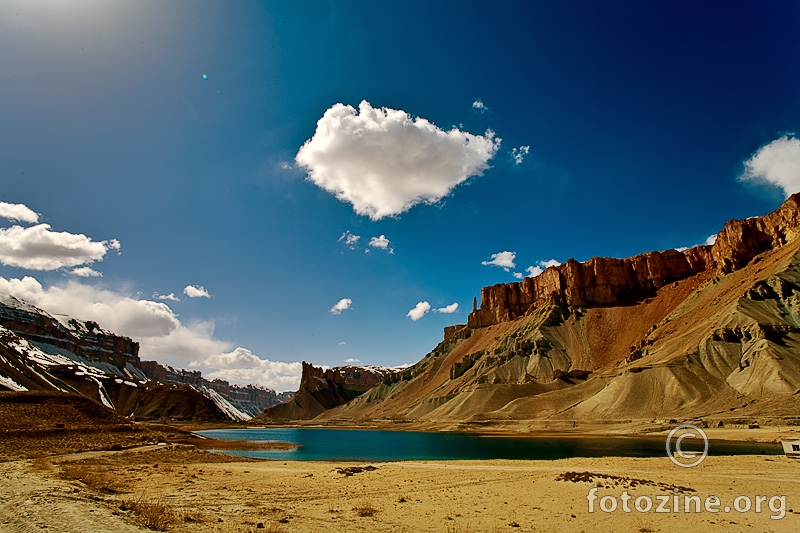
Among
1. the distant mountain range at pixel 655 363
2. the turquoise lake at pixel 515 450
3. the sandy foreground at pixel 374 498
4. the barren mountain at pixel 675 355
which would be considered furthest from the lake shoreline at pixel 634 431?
the sandy foreground at pixel 374 498

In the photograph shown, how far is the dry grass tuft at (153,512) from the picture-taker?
535 inches

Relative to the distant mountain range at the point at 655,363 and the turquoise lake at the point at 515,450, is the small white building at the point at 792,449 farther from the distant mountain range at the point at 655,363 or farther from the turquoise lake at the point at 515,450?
the distant mountain range at the point at 655,363

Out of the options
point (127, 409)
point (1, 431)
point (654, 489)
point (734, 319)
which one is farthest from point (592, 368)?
point (127, 409)

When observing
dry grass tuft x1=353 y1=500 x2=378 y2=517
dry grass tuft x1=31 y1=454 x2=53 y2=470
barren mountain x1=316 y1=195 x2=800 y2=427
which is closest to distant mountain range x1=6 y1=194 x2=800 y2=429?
barren mountain x1=316 y1=195 x2=800 y2=427

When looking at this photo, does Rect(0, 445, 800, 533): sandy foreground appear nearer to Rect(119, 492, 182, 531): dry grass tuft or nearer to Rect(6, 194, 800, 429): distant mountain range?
Rect(119, 492, 182, 531): dry grass tuft

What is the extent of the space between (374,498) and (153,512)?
9490 mm

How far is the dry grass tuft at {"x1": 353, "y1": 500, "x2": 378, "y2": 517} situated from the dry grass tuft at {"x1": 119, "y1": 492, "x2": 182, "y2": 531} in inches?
257

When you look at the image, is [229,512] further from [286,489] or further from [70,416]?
[70,416]

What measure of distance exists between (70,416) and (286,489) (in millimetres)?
38302

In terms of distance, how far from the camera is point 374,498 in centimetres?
2030

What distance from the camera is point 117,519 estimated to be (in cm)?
1396

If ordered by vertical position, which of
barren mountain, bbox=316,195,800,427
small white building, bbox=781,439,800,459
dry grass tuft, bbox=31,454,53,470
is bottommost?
dry grass tuft, bbox=31,454,53,470

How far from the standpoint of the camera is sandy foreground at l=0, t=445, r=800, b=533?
1476 centimetres

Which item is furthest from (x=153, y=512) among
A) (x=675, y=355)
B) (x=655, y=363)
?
(x=675, y=355)
